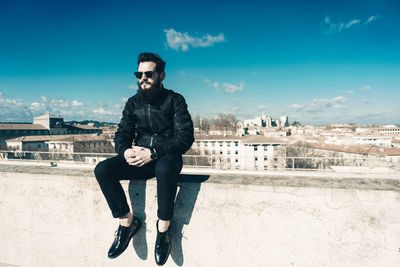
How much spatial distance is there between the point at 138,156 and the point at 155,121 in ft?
1.08

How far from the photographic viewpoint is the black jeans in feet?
4.74

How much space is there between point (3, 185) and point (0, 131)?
70.0m

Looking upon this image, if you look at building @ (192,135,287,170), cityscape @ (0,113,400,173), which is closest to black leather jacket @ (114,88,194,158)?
cityscape @ (0,113,400,173)

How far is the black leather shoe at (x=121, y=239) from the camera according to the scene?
1.54 m

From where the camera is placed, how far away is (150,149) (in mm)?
1604

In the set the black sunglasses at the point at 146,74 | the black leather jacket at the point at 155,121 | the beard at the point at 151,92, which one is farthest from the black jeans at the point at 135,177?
the black sunglasses at the point at 146,74

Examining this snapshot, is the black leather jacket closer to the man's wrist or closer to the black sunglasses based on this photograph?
the man's wrist

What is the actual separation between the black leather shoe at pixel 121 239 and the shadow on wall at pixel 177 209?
103 millimetres

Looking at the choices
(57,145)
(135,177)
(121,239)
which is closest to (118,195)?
(135,177)

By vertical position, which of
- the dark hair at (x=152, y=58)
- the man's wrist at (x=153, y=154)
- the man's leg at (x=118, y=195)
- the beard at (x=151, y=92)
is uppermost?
the dark hair at (x=152, y=58)

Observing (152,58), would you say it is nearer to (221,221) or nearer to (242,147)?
(221,221)

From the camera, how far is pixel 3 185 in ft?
6.93

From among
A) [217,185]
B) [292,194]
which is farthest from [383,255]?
[217,185]

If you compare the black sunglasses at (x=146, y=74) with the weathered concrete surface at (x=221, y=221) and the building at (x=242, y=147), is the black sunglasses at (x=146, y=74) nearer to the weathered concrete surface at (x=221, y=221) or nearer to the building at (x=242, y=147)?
the weathered concrete surface at (x=221, y=221)
